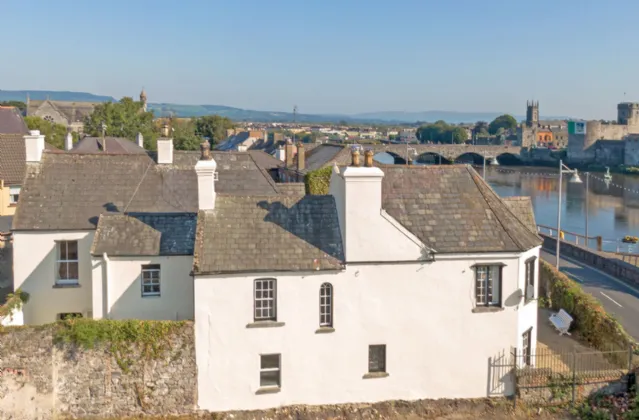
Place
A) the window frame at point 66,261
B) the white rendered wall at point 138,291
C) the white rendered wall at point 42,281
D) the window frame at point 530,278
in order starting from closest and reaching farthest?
the window frame at point 530,278 → the white rendered wall at point 138,291 → the white rendered wall at point 42,281 → the window frame at point 66,261

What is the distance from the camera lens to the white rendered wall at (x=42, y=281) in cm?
2152

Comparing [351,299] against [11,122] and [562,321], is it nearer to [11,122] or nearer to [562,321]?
[562,321]

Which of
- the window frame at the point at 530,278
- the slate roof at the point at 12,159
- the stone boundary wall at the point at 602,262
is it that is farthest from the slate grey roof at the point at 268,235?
the slate roof at the point at 12,159

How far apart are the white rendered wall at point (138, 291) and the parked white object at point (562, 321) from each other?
40.7ft

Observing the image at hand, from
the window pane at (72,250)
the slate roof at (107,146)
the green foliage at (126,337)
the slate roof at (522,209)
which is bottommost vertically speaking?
the green foliage at (126,337)

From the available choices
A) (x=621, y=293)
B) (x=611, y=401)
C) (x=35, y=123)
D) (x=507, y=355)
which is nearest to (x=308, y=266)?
(x=507, y=355)

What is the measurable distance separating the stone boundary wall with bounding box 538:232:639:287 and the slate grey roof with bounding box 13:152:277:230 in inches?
863

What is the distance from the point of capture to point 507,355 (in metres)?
18.3

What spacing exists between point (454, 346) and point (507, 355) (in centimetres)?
154

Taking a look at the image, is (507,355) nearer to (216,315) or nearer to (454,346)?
(454,346)

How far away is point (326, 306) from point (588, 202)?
2955 inches

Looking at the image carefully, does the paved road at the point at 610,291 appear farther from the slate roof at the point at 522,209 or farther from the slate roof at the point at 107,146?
the slate roof at the point at 107,146

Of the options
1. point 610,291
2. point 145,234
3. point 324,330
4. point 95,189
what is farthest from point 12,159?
point 610,291

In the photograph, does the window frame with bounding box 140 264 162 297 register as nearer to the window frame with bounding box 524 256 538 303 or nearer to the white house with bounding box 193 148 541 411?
the white house with bounding box 193 148 541 411
